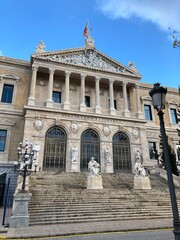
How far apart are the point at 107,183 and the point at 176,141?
15040mm

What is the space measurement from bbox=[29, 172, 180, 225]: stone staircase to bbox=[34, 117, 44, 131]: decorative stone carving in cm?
548

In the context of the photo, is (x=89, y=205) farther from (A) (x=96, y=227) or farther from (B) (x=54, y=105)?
(B) (x=54, y=105)

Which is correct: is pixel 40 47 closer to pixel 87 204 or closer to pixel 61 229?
pixel 87 204

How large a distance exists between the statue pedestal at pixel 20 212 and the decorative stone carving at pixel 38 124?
10.4m

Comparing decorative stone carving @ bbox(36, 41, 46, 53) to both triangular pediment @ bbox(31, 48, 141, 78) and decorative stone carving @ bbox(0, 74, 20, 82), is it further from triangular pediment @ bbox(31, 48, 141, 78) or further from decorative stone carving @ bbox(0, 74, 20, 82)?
decorative stone carving @ bbox(0, 74, 20, 82)

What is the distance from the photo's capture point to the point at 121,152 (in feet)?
69.2

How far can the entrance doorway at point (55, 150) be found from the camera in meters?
18.5

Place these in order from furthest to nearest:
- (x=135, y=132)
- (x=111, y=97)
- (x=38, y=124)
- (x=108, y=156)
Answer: (x=111, y=97) < (x=135, y=132) < (x=108, y=156) < (x=38, y=124)

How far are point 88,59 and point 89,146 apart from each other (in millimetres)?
10641

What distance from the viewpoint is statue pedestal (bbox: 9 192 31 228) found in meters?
8.14

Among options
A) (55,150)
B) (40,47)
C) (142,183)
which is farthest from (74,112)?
Result: (142,183)

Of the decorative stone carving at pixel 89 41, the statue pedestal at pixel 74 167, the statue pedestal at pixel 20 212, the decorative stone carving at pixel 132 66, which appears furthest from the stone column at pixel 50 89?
the statue pedestal at pixel 20 212

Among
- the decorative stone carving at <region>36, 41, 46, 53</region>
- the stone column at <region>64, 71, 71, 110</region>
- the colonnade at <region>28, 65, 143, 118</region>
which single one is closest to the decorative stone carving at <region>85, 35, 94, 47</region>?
the colonnade at <region>28, 65, 143, 118</region>

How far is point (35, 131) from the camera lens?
18.6 m
